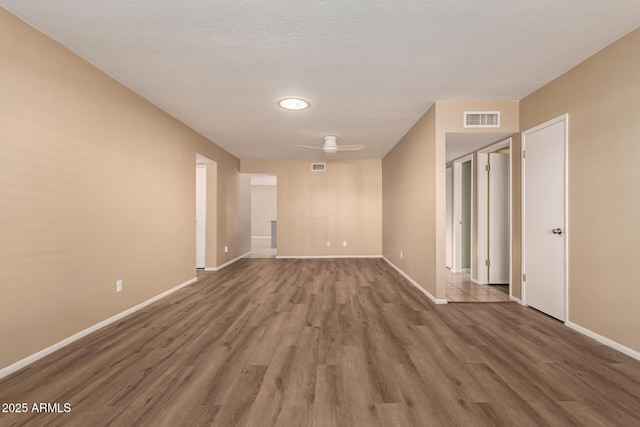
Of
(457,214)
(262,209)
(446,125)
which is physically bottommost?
(457,214)

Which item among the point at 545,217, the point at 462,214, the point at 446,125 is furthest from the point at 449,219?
the point at 446,125

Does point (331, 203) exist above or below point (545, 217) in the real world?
above

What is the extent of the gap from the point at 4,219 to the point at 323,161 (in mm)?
5887

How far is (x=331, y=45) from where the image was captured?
227 cm

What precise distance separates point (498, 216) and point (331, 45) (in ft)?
12.7

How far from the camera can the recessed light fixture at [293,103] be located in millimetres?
3346

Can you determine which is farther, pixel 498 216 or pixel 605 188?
pixel 498 216

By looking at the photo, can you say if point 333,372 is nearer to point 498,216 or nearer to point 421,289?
point 421,289

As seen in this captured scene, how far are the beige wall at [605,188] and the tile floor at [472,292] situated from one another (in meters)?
1.04

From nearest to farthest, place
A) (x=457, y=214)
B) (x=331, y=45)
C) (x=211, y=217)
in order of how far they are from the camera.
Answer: (x=331, y=45) → (x=457, y=214) → (x=211, y=217)

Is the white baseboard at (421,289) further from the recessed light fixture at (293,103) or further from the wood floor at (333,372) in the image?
the recessed light fixture at (293,103)

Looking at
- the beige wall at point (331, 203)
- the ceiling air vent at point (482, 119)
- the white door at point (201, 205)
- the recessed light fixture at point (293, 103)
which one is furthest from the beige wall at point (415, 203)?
the white door at point (201, 205)

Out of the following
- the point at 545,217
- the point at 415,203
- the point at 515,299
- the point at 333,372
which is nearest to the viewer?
the point at 333,372

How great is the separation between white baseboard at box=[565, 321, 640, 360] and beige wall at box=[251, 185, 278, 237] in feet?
35.5
